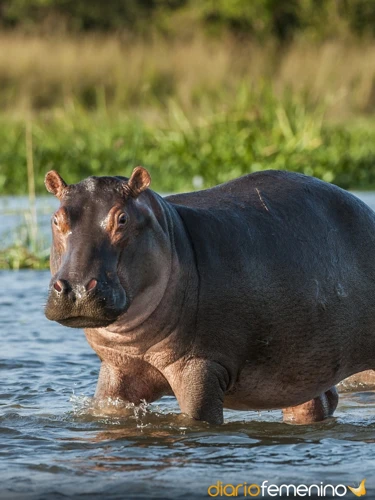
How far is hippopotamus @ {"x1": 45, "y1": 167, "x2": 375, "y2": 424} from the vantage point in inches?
153

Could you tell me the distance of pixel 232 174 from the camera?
12398mm

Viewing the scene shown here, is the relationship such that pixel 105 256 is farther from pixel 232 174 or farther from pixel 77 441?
pixel 232 174

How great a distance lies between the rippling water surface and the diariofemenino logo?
0.13ft

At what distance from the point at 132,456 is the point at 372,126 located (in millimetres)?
15292

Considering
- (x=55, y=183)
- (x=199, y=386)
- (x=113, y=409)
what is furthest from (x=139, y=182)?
(x=113, y=409)

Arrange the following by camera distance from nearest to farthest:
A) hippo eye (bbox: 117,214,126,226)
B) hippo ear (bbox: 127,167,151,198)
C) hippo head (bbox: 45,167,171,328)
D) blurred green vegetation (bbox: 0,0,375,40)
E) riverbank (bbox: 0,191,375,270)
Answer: hippo head (bbox: 45,167,171,328), hippo eye (bbox: 117,214,126,226), hippo ear (bbox: 127,167,151,198), riverbank (bbox: 0,191,375,270), blurred green vegetation (bbox: 0,0,375,40)

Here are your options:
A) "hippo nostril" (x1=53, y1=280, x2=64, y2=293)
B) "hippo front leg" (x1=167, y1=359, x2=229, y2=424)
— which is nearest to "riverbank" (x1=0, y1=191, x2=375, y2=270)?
"hippo front leg" (x1=167, y1=359, x2=229, y2=424)

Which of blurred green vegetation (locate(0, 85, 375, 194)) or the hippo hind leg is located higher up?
blurred green vegetation (locate(0, 85, 375, 194))

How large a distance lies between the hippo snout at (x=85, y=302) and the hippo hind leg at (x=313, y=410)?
1362 mm

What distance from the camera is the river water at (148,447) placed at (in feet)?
12.3

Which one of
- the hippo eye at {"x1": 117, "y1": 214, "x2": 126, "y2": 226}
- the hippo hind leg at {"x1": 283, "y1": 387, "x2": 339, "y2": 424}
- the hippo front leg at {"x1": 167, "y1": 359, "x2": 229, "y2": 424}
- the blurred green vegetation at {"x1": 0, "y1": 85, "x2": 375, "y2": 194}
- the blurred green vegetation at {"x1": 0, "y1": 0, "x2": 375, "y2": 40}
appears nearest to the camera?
the hippo eye at {"x1": 117, "y1": 214, "x2": 126, "y2": 226}

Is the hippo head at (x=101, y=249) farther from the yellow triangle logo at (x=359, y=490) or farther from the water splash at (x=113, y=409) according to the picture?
the yellow triangle logo at (x=359, y=490)

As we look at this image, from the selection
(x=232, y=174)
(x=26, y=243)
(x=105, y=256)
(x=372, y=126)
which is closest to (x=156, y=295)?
(x=105, y=256)

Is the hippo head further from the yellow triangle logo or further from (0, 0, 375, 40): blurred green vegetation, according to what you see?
(0, 0, 375, 40): blurred green vegetation
